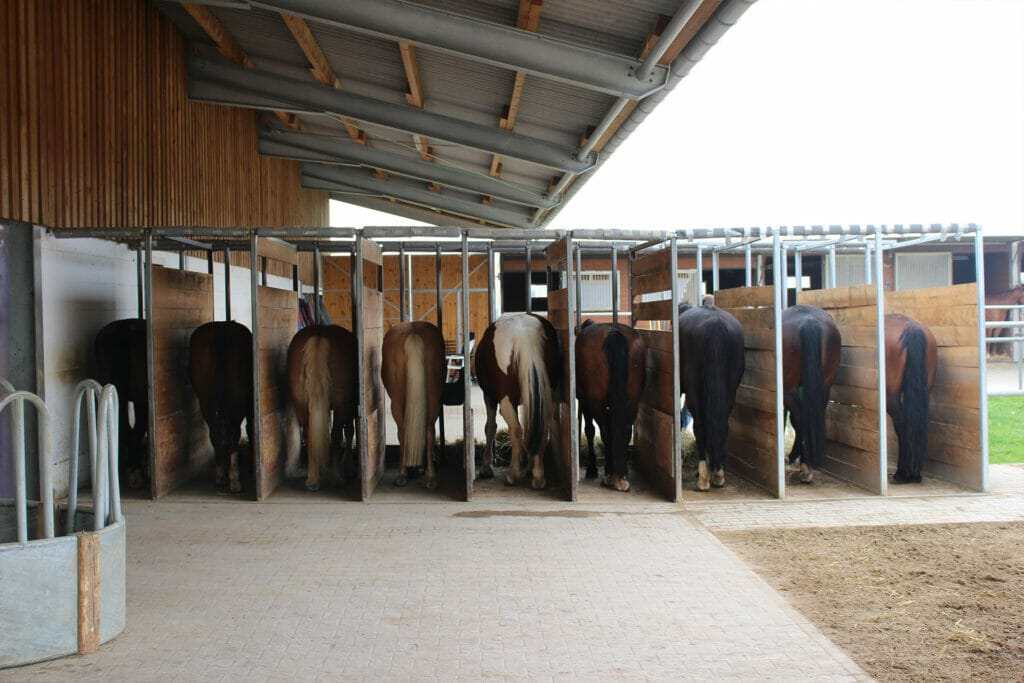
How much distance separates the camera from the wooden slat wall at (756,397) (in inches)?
246

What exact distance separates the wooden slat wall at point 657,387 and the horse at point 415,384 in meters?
1.81

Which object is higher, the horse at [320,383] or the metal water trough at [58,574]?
the horse at [320,383]

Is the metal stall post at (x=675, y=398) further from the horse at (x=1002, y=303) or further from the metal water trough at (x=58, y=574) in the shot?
the horse at (x=1002, y=303)

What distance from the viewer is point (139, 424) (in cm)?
643

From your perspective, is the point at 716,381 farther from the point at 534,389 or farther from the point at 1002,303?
the point at 1002,303

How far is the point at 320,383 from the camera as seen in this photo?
6164mm

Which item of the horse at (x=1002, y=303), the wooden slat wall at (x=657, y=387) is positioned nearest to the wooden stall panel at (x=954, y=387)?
the wooden slat wall at (x=657, y=387)

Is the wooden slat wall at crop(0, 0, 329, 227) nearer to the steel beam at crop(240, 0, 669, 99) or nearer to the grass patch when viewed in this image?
the steel beam at crop(240, 0, 669, 99)

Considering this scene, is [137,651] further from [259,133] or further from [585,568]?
[259,133]

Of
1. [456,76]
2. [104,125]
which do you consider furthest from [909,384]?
[104,125]

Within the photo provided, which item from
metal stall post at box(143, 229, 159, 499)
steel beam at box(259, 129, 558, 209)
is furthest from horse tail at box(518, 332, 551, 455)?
steel beam at box(259, 129, 558, 209)

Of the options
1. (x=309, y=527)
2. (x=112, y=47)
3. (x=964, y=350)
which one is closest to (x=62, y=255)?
(x=112, y=47)

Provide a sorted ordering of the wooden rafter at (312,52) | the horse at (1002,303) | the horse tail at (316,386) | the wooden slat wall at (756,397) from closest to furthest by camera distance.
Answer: the horse tail at (316,386) → the wooden slat wall at (756,397) → the wooden rafter at (312,52) → the horse at (1002,303)

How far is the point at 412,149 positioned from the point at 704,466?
679cm
